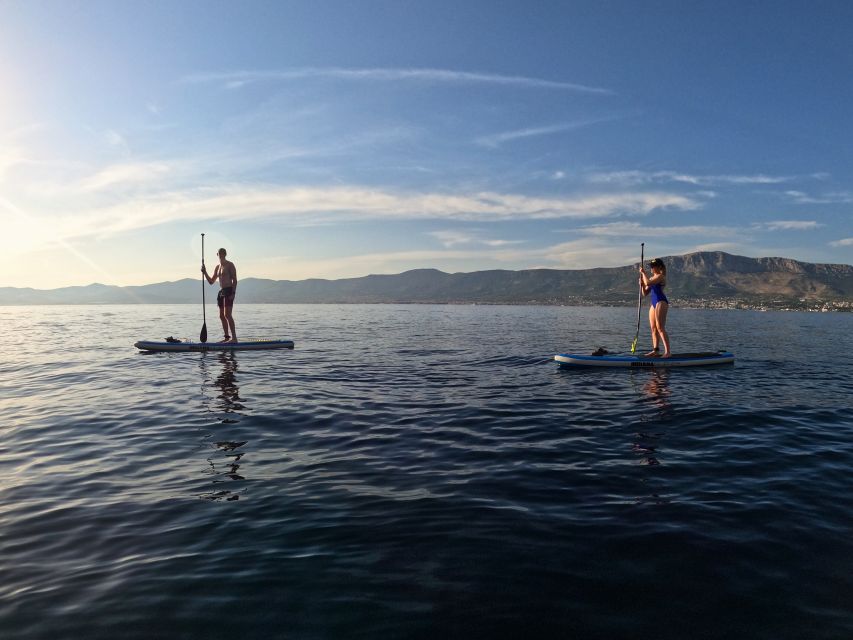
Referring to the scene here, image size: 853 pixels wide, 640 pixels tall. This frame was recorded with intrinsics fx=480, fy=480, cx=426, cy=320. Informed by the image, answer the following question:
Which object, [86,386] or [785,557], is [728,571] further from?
[86,386]

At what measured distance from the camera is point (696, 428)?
10844mm

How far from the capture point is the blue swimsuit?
19484mm

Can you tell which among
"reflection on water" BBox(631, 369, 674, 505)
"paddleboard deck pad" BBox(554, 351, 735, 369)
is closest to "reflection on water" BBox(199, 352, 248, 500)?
"reflection on water" BBox(631, 369, 674, 505)

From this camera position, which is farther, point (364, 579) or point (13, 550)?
point (13, 550)

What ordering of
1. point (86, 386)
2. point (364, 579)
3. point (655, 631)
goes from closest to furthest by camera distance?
point (655, 631) → point (364, 579) → point (86, 386)

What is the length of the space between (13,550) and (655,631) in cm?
666

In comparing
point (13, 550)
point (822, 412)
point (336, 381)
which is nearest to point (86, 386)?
point (336, 381)

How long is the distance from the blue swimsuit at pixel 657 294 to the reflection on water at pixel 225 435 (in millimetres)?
16008

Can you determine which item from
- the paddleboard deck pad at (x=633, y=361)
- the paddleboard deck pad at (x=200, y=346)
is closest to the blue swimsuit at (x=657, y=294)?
the paddleboard deck pad at (x=633, y=361)

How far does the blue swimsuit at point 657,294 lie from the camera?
19.5 m

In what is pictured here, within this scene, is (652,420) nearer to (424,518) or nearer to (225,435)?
(424,518)

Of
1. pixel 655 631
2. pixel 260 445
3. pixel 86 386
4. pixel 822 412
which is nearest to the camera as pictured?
pixel 655 631

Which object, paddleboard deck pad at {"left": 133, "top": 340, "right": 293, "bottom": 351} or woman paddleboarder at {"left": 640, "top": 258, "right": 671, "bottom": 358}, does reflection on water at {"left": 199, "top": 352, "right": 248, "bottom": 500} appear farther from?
Answer: woman paddleboarder at {"left": 640, "top": 258, "right": 671, "bottom": 358}

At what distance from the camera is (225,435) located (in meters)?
10.0
